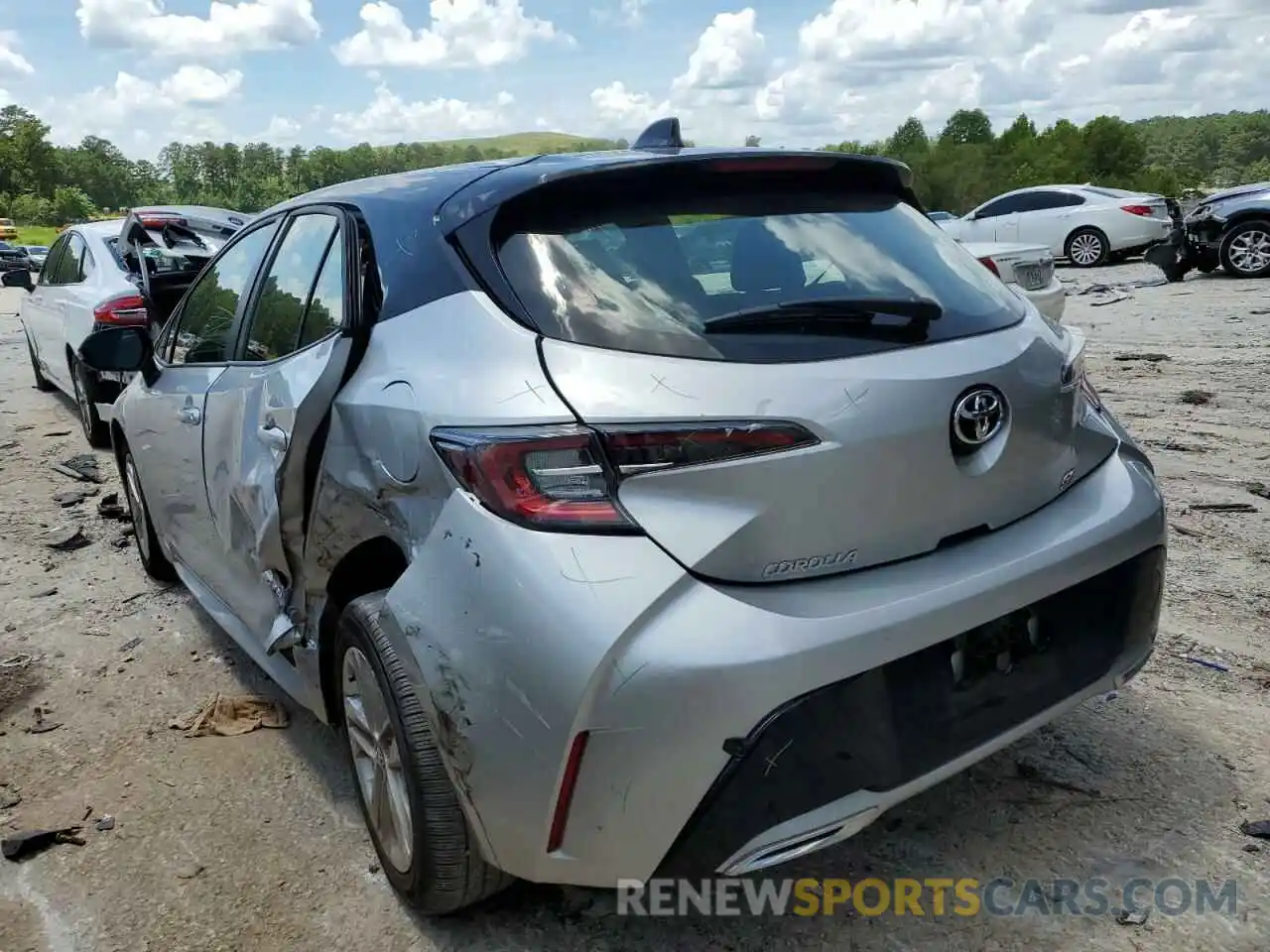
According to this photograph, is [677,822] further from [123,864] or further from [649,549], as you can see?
[123,864]

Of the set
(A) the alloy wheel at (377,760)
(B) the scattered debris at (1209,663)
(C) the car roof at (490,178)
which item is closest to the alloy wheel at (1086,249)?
(B) the scattered debris at (1209,663)

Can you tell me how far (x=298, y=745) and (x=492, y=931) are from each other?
122cm

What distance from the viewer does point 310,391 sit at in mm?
2596

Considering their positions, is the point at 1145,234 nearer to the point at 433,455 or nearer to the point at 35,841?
the point at 433,455

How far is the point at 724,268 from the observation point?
2.28 m

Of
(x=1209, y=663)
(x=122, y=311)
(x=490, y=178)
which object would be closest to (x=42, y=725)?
(x=490, y=178)

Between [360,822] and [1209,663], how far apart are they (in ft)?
8.89

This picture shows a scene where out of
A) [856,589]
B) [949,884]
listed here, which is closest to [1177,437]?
[949,884]

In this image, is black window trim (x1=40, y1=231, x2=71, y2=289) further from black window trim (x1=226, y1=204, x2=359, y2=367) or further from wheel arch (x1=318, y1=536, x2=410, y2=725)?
wheel arch (x1=318, y1=536, x2=410, y2=725)

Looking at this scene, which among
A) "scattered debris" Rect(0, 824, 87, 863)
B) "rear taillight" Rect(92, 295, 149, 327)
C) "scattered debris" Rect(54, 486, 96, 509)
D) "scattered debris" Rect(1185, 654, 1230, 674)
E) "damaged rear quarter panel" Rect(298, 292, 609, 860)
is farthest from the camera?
"rear taillight" Rect(92, 295, 149, 327)

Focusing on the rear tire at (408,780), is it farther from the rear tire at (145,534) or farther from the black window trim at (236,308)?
the rear tire at (145,534)

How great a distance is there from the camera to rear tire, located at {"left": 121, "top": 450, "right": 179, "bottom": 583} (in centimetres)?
468

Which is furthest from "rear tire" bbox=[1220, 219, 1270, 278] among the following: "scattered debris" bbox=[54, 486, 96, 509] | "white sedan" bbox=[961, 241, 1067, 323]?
"scattered debris" bbox=[54, 486, 96, 509]

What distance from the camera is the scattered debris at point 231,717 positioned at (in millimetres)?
3473
